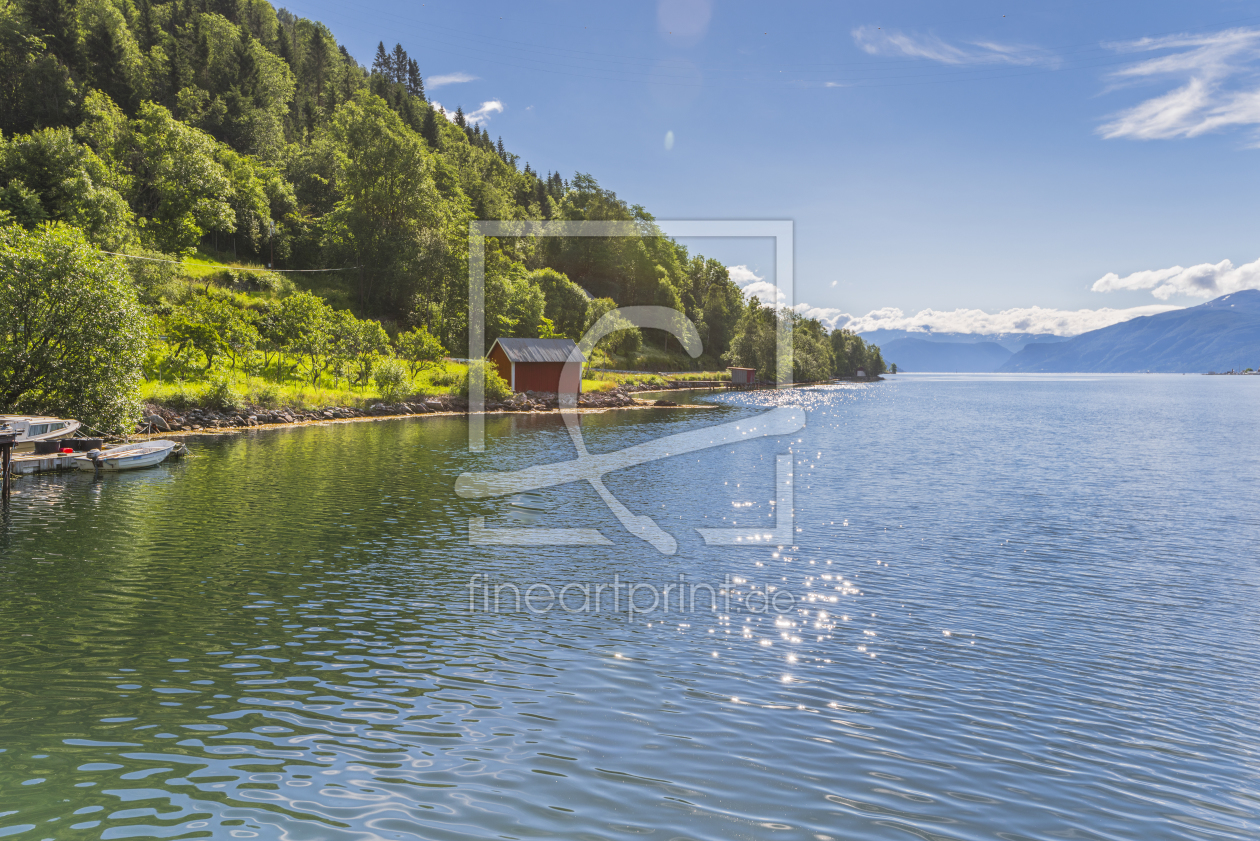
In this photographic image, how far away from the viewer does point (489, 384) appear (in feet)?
265

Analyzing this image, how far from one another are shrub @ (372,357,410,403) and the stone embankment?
1.25 metres

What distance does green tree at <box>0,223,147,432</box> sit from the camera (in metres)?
35.8

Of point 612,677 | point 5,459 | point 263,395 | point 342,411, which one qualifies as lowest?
point 612,677

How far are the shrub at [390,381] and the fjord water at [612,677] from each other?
40760mm

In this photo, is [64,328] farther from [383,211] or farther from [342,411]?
[383,211]

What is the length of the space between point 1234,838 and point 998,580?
1240 centimetres

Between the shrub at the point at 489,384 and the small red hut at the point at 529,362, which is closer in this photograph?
the shrub at the point at 489,384

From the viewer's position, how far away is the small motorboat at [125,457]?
115ft

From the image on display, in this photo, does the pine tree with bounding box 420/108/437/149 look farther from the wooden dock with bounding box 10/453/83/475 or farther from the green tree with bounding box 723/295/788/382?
the wooden dock with bounding box 10/453/83/475

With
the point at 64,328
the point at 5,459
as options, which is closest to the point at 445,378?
the point at 64,328

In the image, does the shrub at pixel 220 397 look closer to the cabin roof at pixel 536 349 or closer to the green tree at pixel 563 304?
the cabin roof at pixel 536 349

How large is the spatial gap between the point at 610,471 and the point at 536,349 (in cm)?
4895

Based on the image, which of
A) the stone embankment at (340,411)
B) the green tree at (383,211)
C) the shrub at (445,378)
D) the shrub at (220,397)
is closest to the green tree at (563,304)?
the green tree at (383,211)

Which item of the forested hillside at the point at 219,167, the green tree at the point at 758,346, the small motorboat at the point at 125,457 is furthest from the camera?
the green tree at the point at 758,346
